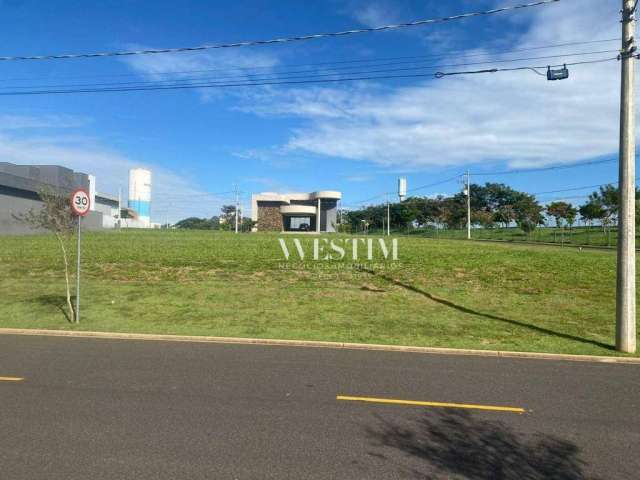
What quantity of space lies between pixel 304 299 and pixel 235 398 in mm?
8605

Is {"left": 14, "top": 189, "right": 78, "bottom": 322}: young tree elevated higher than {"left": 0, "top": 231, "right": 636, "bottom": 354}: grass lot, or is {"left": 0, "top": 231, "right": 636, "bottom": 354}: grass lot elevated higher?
{"left": 14, "top": 189, "right": 78, "bottom": 322}: young tree

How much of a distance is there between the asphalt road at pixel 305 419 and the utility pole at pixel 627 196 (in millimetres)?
1529

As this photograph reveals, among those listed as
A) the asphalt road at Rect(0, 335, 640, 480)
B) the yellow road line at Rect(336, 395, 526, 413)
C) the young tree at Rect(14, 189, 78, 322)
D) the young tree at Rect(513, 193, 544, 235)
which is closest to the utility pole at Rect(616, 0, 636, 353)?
the asphalt road at Rect(0, 335, 640, 480)

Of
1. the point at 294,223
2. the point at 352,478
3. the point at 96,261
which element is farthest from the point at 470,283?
the point at 294,223

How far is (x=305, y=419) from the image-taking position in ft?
17.0

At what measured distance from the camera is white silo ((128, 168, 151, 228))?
119500mm

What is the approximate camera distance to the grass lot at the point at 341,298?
1077cm

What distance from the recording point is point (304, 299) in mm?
14438

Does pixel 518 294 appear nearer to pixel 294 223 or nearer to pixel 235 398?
pixel 235 398

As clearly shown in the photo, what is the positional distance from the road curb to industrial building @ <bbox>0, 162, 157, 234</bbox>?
11.7ft

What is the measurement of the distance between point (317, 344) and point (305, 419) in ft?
14.3

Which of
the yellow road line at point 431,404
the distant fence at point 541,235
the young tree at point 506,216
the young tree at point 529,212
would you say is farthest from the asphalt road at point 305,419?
Result: the young tree at point 506,216

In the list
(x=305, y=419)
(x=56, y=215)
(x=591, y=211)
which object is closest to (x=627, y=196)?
(x=305, y=419)

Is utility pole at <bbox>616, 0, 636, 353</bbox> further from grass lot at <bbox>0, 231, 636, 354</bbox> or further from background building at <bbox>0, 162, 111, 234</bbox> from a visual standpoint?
background building at <bbox>0, 162, 111, 234</bbox>
